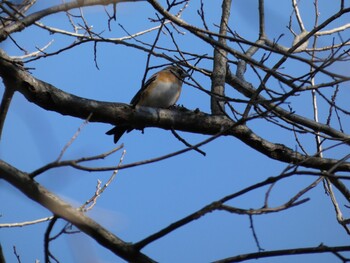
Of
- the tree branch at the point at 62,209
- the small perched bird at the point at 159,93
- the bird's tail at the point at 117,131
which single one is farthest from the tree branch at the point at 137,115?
the small perched bird at the point at 159,93

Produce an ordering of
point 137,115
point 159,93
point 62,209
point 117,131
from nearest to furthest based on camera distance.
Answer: point 62,209 → point 137,115 → point 117,131 → point 159,93

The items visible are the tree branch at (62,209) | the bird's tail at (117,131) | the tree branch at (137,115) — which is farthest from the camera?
the bird's tail at (117,131)

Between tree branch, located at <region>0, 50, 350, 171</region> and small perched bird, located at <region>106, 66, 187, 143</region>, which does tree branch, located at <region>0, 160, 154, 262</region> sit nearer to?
tree branch, located at <region>0, 50, 350, 171</region>

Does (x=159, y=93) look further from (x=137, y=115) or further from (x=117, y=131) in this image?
(x=137, y=115)

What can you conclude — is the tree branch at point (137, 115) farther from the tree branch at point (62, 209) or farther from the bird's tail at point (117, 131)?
the bird's tail at point (117, 131)

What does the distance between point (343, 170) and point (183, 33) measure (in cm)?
244

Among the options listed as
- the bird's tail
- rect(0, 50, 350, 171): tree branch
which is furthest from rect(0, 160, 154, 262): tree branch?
the bird's tail

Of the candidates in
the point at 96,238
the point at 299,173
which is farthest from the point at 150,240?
the point at 299,173

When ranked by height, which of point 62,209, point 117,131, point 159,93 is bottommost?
point 62,209

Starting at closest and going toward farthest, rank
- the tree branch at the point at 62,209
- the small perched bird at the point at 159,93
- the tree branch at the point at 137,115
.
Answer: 1. the tree branch at the point at 62,209
2. the tree branch at the point at 137,115
3. the small perched bird at the point at 159,93

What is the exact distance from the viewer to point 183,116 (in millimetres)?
3982

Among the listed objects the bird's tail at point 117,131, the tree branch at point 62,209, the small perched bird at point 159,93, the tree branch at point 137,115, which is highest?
the small perched bird at point 159,93

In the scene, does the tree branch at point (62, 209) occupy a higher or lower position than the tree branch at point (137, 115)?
lower

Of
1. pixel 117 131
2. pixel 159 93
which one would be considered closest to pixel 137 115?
pixel 117 131
